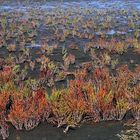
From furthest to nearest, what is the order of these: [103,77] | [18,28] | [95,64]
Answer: [18,28], [95,64], [103,77]

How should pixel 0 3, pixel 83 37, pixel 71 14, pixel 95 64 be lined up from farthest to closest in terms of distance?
pixel 0 3, pixel 71 14, pixel 83 37, pixel 95 64

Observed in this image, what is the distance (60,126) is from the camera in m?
8.61

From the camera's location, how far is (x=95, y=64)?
14.2 metres

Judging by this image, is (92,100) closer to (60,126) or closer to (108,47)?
(60,126)

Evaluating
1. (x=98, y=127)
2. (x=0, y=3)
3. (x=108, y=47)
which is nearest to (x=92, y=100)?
(x=98, y=127)

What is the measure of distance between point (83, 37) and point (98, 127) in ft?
41.1

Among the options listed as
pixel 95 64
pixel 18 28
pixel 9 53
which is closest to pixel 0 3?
pixel 18 28

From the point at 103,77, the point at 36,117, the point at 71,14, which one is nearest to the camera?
the point at 36,117

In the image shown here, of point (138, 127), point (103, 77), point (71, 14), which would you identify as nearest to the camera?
point (138, 127)

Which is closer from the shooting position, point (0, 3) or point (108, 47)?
point (108, 47)

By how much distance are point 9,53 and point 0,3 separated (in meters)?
25.9

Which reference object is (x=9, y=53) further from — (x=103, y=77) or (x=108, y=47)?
(x=103, y=77)

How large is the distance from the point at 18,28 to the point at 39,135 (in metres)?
16.6

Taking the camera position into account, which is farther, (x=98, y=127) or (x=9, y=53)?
(x=9, y=53)
